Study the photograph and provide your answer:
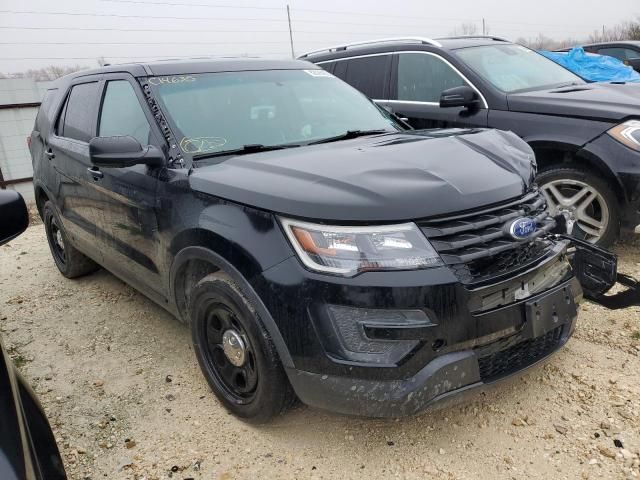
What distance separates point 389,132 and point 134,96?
1526 millimetres

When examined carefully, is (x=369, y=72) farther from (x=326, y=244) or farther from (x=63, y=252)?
(x=326, y=244)

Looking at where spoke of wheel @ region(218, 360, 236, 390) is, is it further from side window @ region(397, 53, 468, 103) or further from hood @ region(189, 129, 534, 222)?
side window @ region(397, 53, 468, 103)

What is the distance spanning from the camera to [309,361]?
2193 mm

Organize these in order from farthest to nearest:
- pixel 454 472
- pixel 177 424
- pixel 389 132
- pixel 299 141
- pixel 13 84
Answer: pixel 13 84
pixel 389 132
pixel 299 141
pixel 177 424
pixel 454 472

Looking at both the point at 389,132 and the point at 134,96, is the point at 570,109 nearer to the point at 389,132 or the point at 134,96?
the point at 389,132

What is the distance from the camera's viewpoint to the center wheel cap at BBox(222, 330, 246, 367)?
99.9 inches

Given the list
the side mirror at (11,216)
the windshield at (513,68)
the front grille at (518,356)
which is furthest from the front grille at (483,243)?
the windshield at (513,68)

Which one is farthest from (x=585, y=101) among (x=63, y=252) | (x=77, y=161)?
(x=63, y=252)

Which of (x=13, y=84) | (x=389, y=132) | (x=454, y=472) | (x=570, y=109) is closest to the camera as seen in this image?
(x=454, y=472)

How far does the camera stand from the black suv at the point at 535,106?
13.5 feet

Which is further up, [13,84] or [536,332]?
[13,84]

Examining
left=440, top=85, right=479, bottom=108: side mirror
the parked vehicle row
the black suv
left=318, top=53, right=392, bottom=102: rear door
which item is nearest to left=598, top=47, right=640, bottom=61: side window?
the parked vehicle row

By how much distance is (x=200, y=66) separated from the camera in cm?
333

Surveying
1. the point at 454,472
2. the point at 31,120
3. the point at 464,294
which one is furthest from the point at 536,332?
the point at 31,120
